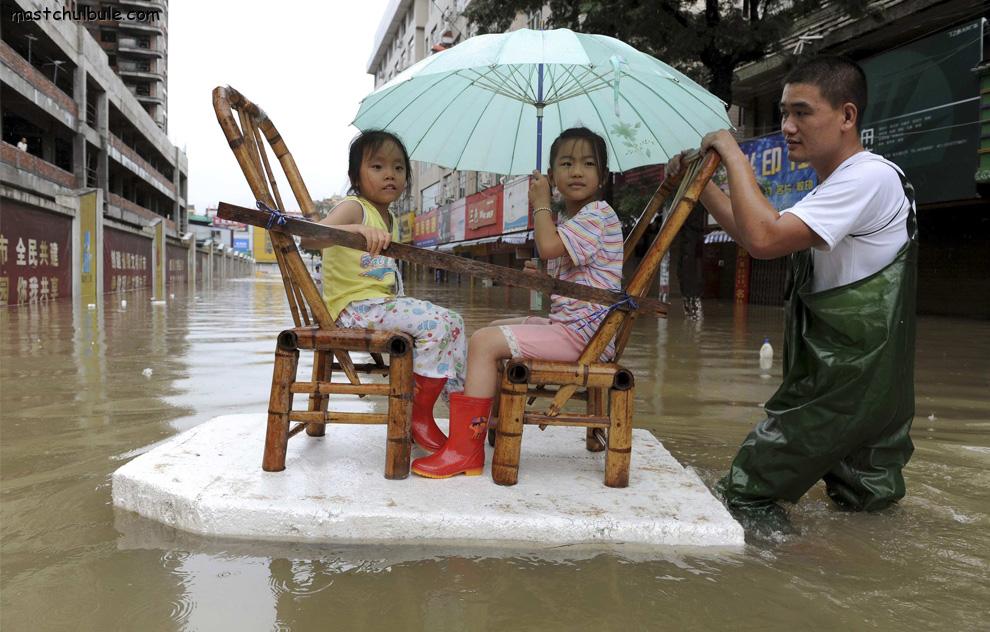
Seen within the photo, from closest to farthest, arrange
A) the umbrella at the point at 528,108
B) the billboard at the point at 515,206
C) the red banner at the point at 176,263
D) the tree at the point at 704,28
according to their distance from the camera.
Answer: the umbrella at the point at 528,108, the tree at the point at 704,28, the billboard at the point at 515,206, the red banner at the point at 176,263

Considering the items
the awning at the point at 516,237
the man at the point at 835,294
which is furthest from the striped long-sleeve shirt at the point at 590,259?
the awning at the point at 516,237

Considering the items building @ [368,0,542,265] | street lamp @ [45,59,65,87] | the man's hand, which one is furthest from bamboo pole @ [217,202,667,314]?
street lamp @ [45,59,65,87]

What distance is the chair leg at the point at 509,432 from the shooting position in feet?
7.36

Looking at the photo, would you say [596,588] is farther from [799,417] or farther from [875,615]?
A: [799,417]

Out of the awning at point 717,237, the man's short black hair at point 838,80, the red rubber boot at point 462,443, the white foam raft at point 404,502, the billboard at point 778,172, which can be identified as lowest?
the white foam raft at point 404,502

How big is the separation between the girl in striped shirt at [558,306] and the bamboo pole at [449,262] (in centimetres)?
20

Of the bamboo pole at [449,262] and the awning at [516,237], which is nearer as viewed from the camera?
the bamboo pole at [449,262]

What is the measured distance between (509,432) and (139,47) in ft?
197

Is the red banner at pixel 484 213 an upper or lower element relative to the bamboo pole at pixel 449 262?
upper

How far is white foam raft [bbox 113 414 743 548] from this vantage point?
2016mm

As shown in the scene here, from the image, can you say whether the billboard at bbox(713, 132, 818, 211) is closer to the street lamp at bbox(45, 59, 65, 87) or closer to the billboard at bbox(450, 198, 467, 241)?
the billboard at bbox(450, 198, 467, 241)

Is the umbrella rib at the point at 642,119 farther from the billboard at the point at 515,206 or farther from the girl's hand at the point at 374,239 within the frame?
the billboard at the point at 515,206

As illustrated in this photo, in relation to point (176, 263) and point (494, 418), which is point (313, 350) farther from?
point (176, 263)

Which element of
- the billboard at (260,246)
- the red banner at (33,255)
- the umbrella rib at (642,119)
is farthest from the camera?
the billboard at (260,246)
